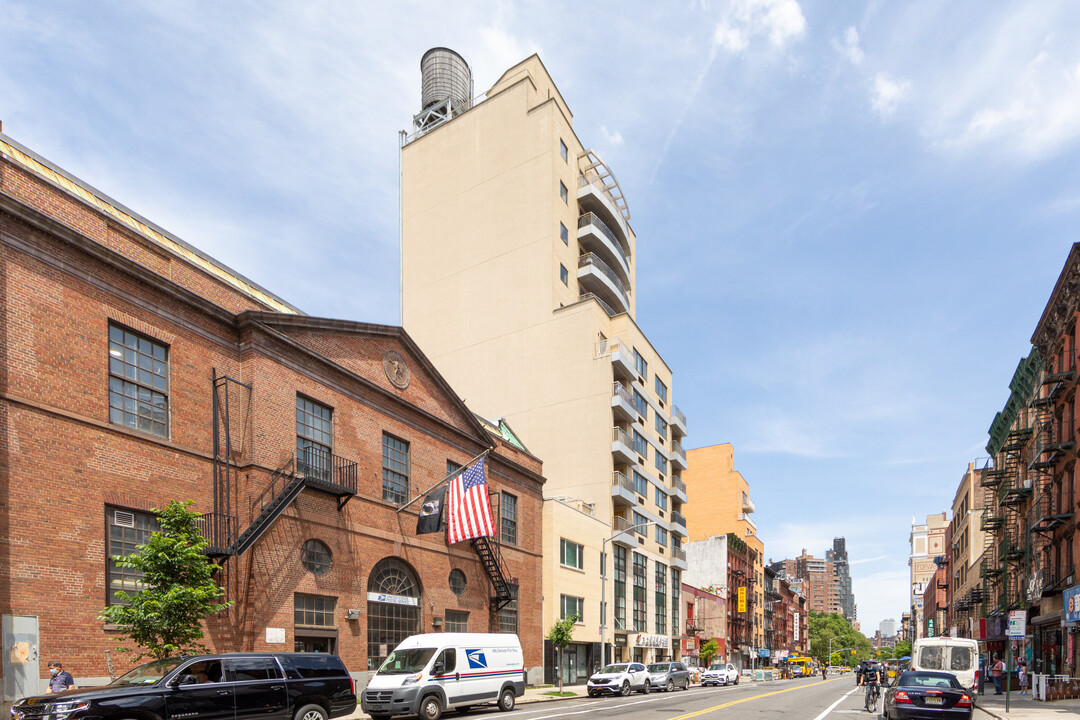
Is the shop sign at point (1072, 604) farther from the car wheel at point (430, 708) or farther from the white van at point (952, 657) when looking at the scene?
the car wheel at point (430, 708)

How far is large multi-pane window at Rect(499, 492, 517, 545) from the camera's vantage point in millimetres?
41000

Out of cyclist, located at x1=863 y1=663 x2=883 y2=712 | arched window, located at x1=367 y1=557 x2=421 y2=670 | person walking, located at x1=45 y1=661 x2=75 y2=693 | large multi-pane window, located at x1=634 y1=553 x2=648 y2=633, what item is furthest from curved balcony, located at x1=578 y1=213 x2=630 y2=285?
person walking, located at x1=45 y1=661 x2=75 y2=693

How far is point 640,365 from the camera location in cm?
6381

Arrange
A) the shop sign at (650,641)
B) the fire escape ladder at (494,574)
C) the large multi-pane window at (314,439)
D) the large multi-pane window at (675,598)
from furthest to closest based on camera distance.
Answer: the large multi-pane window at (675,598), the shop sign at (650,641), the fire escape ladder at (494,574), the large multi-pane window at (314,439)

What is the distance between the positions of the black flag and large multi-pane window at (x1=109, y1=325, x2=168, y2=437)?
11259mm

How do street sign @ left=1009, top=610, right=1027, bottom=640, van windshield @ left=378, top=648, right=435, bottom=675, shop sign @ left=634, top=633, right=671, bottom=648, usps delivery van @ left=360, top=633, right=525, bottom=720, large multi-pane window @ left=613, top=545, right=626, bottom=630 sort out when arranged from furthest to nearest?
shop sign @ left=634, top=633, right=671, bottom=648, large multi-pane window @ left=613, top=545, right=626, bottom=630, street sign @ left=1009, top=610, right=1027, bottom=640, van windshield @ left=378, top=648, right=435, bottom=675, usps delivery van @ left=360, top=633, right=525, bottom=720

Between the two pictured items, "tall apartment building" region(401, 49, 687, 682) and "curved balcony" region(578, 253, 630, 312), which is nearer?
"tall apartment building" region(401, 49, 687, 682)

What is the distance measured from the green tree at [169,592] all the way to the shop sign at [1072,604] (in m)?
30.6

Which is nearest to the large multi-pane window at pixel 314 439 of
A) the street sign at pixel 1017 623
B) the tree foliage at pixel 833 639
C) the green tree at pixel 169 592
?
the green tree at pixel 169 592

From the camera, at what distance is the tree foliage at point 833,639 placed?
536 ft

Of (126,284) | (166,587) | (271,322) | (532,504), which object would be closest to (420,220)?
(532,504)

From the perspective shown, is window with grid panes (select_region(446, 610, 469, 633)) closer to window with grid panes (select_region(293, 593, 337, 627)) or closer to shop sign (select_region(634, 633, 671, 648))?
window with grid panes (select_region(293, 593, 337, 627))

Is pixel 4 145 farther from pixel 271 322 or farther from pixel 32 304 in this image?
pixel 271 322

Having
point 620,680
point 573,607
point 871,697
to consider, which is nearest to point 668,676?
point 620,680
